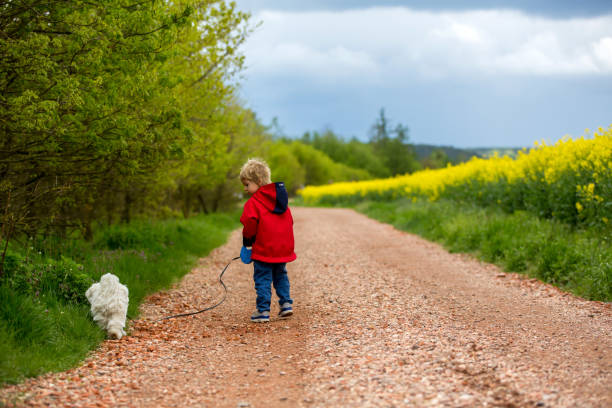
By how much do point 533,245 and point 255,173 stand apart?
543 centimetres

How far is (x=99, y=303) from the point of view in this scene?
5.46 m

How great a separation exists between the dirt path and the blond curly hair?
5.65ft

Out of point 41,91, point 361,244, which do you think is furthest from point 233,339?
point 361,244

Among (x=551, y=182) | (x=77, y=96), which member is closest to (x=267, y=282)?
(x=77, y=96)

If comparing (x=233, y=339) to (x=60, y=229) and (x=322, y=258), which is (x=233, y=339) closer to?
(x=60, y=229)

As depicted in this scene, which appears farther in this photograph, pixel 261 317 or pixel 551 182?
pixel 551 182

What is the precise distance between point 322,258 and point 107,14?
20.7 feet

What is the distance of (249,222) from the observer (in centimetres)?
605

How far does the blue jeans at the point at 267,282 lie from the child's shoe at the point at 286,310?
1.7 inches

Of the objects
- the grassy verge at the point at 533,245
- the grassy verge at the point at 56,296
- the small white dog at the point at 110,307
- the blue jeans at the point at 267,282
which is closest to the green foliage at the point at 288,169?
the grassy verge at the point at 533,245

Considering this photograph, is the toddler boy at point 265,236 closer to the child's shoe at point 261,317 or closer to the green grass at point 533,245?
the child's shoe at point 261,317

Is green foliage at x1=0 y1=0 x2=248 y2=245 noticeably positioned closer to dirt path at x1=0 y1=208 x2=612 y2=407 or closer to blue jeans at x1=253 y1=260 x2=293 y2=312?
dirt path at x1=0 y1=208 x2=612 y2=407

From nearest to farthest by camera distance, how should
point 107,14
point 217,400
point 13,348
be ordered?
point 217,400 → point 13,348 → point 107,14

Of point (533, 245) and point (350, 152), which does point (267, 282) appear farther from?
point (350, 152)
